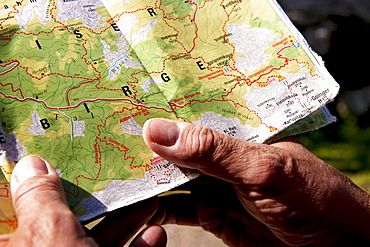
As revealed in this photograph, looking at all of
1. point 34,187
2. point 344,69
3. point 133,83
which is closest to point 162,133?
point 133,83

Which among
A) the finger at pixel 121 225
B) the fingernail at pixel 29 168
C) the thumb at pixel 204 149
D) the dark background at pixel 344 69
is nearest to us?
the fingernail at pixel 29 168

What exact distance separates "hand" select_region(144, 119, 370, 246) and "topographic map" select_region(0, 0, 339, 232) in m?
0.12

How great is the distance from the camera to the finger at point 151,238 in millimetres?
1209

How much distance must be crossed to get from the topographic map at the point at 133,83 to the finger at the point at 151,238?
15 cm

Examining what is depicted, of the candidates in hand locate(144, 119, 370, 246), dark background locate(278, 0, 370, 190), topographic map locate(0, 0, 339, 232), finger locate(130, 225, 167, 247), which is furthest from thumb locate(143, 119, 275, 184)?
dark background locate(278, 0, 370, 190)

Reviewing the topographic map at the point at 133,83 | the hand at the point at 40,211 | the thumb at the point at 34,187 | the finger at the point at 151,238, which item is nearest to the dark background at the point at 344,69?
the topographic map at the point at 133,83

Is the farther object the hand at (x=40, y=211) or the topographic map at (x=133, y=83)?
the topographic map at (x=133, y=83)

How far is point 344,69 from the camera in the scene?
263cm

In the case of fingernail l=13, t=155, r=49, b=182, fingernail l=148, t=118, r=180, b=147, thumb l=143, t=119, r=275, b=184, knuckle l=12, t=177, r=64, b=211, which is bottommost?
thumb l=143, t=119, r=275, b=184

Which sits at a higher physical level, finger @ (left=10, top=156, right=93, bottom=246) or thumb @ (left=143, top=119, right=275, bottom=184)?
finger @ (left=10, top=156, right=93, bottom=246)

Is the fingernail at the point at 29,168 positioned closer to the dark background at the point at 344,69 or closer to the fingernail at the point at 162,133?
the fingernail at the point at 162,133

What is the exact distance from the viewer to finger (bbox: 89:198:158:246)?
1.38m

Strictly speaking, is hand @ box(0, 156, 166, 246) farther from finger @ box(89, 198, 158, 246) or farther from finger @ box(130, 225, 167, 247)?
finger @ box(89, 198, 158, 246)

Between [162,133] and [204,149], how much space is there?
16cm
